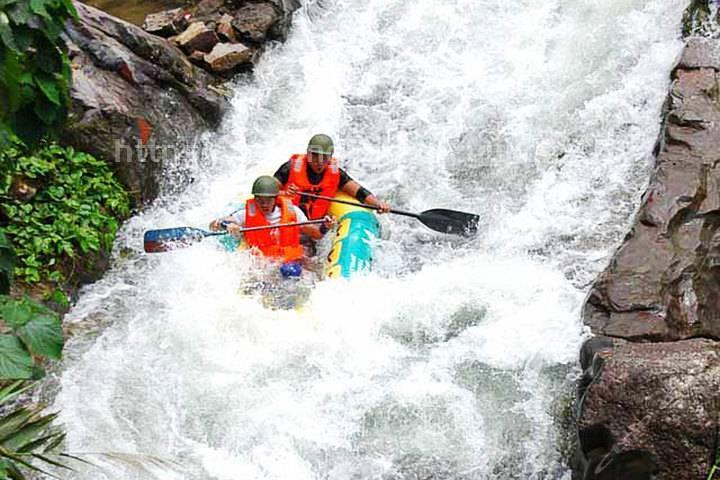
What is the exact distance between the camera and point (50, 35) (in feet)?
8.71

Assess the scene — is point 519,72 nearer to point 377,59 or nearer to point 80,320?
point 377,59

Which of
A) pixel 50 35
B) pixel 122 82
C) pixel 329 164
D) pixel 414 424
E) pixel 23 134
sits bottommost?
pixel 414 424

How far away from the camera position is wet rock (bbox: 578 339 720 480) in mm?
3750

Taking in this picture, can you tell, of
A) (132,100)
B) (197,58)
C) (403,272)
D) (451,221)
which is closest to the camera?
(403,272)

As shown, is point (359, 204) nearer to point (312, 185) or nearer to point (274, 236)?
point (312, 185)

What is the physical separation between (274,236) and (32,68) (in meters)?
3.64

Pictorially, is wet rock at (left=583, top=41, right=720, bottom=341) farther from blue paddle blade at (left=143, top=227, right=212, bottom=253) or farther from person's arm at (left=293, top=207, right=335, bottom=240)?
blue paddle blade at (left=143, top=227, right=212, bottom=253)

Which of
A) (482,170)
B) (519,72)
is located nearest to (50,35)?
(482,170)

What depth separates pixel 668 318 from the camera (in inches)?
194

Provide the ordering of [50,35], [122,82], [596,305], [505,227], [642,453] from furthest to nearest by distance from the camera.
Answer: [122,82] < [505,227] < [596,305] < [642,453] < [50,35]

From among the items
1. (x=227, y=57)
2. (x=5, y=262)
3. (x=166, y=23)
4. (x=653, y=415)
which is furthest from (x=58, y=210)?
(x=653, y=415)

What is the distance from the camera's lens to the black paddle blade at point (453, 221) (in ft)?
21.8

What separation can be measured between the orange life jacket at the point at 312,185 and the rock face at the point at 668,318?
243 cm

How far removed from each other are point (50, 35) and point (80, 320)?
350 cm
